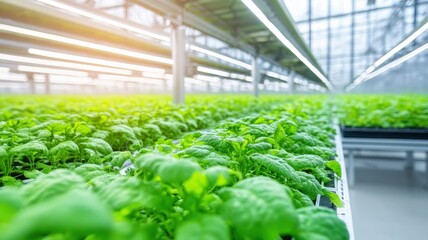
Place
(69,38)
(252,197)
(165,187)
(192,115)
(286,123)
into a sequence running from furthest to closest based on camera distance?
(69,38) → (192,115) → (286,123) → (165,187) → (252,197)

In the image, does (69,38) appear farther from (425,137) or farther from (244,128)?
(425,137)

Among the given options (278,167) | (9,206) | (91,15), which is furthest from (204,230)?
(91,15)

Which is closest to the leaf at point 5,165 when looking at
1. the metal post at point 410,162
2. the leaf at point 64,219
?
the leaf at point 64,219

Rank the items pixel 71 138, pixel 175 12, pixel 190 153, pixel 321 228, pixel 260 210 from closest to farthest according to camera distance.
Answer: pixel 260 210 → pixel 321 228 → pixel 190 153 → pixel 71 138 → pixel 175 12

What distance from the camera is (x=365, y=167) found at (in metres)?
6.43

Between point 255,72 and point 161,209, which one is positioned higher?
point 255,72

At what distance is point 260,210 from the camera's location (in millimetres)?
701

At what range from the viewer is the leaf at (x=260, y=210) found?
664 mm

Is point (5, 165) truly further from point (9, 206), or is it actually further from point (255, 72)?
point (255, 72)

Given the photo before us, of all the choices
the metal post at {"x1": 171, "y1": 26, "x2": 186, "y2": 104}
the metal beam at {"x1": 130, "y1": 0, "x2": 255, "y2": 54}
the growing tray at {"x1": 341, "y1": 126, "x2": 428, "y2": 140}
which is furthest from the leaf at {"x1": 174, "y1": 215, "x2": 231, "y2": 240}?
the growing tray at {"x1": 341, "y1": 126, "x2": 428, "y2": 140}

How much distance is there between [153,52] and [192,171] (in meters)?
5.61

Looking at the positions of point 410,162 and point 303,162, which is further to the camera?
point 410,162

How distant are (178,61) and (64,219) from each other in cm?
468

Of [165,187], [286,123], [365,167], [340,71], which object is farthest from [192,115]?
[340,71]
